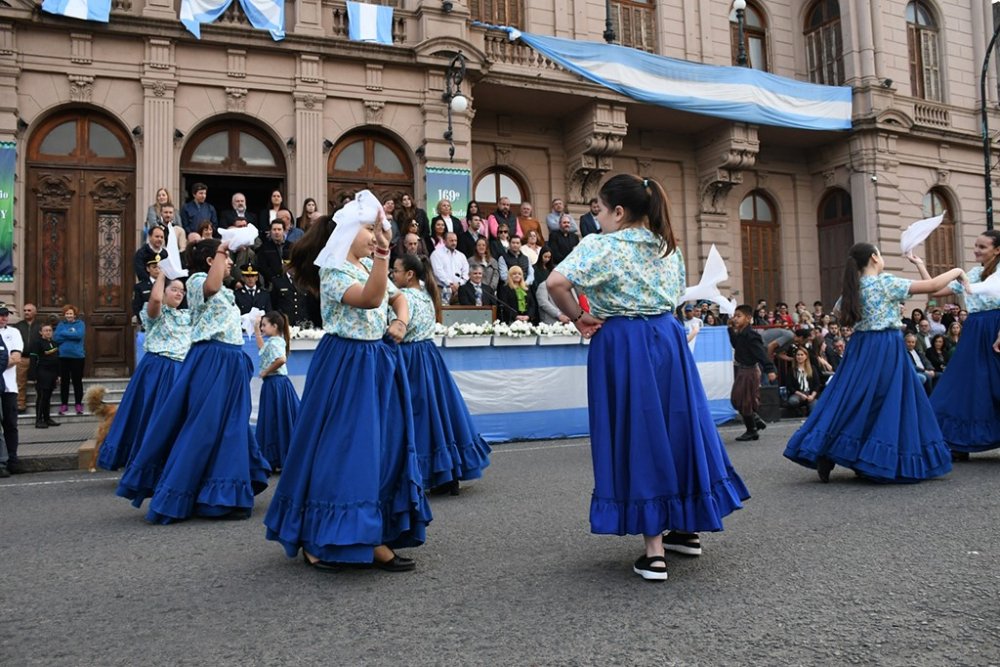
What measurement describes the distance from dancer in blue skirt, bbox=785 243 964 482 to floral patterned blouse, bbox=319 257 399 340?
391 cm

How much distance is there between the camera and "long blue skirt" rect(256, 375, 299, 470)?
8266 millimetres

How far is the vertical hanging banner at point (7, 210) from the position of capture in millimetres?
13539

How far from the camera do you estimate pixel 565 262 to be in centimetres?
406

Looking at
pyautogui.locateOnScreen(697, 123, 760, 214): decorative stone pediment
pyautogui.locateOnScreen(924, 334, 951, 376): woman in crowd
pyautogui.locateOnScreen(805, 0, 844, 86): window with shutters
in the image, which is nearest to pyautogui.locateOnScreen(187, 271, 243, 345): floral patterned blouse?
pyautogui.locateOnScreen(924, 334, 951, 376): woman in crowd

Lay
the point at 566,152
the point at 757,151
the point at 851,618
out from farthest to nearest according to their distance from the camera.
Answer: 1. the point at 757,151
2. the point at 566,152
3. the point at 851,618

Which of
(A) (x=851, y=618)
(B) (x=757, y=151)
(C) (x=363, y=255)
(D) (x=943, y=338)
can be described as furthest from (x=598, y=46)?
(A) (x=851, y=618)

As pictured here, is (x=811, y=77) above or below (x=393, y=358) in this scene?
above

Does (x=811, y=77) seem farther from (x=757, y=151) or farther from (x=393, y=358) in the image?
(x=393, y=358)

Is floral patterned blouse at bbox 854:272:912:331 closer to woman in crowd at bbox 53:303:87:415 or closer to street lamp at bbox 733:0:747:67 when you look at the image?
woman in crowd at bbox 53:303:87:415

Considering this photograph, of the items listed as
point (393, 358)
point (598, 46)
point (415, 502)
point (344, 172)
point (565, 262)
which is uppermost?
point (598, 46)

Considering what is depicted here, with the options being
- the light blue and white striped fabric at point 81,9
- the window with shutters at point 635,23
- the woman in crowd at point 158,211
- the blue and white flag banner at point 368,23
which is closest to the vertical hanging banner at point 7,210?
the light blue and white striped fabric at point 81,9

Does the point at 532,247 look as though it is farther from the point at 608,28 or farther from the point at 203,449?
the point at 203,449

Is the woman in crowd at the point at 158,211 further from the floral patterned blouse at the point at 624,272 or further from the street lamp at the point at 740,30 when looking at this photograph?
the street lamp at the point at 740,30

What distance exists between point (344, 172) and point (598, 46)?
5.90m
